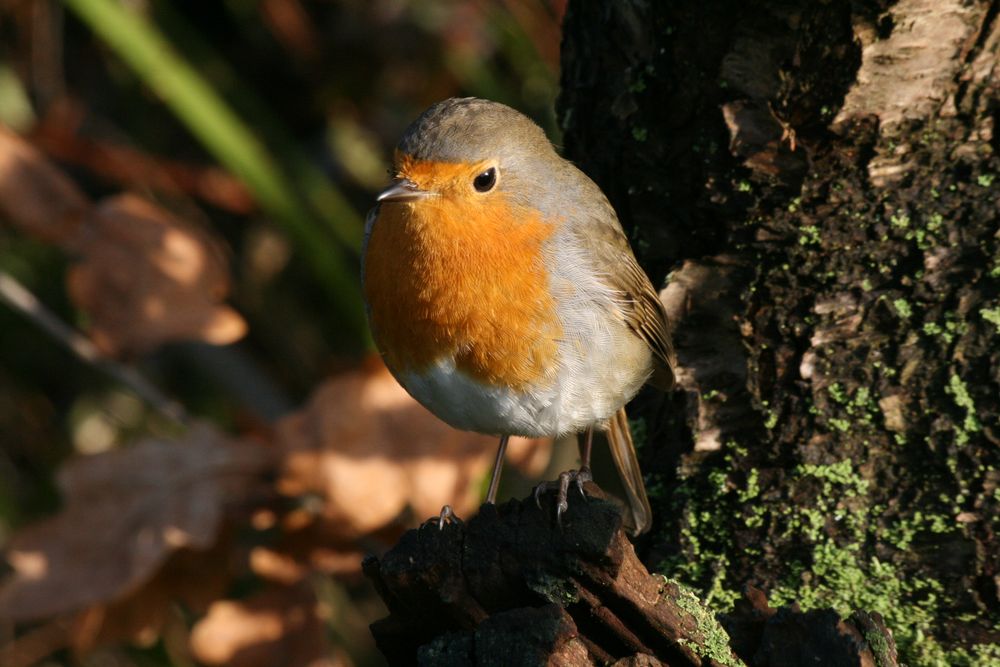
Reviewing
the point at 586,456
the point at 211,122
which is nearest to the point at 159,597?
the point at 586,456

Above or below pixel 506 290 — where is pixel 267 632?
below

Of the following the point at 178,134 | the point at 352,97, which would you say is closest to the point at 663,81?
the point at 352,97

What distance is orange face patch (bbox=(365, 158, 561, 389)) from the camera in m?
2.74

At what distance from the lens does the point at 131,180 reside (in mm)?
4566

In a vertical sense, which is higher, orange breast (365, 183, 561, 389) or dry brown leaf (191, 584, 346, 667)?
orange breast (365, 183, 561, 389)

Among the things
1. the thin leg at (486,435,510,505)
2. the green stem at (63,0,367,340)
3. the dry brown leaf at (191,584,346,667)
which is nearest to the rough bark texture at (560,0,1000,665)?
the thin leg at (486,435,510,505)

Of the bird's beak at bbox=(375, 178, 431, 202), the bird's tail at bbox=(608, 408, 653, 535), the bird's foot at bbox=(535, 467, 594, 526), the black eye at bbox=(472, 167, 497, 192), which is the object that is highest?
the bird's beak at bbox=(375, 178, 431, 202)

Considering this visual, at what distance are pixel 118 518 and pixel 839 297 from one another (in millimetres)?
2293

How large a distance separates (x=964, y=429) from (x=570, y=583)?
3.17 feet

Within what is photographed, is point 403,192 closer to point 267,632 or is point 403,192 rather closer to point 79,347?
point 79,347

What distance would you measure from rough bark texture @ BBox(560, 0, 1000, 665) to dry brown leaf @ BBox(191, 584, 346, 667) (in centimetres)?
143

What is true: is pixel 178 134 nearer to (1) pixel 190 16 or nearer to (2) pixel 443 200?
(1) pixel 190 16

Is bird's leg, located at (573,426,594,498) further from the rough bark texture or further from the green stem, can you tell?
the green stem

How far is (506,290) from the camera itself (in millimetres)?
2756
